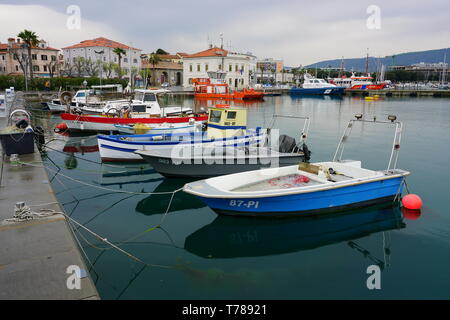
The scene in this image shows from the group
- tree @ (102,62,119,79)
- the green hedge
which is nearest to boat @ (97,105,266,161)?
the green hedge

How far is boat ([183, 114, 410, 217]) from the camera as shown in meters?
8.97

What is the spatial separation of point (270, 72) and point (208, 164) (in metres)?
136

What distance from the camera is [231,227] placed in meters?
9.55

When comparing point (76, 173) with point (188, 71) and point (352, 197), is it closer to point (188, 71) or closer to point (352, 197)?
point (352, 197)

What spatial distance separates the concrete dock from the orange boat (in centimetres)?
6003

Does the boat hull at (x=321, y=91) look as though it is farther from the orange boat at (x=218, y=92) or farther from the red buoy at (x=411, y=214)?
the red buoy at (x=411, y=214)

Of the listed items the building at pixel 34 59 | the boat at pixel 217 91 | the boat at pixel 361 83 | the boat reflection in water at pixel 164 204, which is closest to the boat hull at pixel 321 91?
the boat at pixel 361 83

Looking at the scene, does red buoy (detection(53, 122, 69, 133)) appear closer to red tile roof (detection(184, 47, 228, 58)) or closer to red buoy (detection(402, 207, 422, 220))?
red buoy (detection(402, 207, 422, 220))

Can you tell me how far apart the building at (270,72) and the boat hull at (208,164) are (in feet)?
375

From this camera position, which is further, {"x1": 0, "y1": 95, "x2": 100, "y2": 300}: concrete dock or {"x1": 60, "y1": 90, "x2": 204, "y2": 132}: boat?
{"x1": 60, "y1": 90, "x2": 204, "y2": 132}: boat

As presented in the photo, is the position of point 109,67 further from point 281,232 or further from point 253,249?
point 253,249
